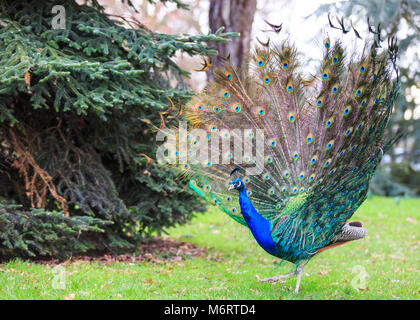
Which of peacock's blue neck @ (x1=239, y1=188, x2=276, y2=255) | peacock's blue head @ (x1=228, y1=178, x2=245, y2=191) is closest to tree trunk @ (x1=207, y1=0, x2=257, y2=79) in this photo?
peacock's blue head @ (x1=228, y1=178, x2=245, y2=191)

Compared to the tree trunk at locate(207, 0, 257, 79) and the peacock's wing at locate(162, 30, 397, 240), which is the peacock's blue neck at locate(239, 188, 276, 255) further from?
the tree trunk at locate(207, 0, 257, 79)

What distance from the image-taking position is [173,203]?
7672 mm

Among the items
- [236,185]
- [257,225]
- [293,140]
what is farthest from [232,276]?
[293,140]

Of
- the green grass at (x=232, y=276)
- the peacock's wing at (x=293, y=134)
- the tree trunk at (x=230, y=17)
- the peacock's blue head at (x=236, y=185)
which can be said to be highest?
the tree trunk at (x=230, y=17)

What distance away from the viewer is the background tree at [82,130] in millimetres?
6168

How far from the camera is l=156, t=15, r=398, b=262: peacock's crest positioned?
5047 mm

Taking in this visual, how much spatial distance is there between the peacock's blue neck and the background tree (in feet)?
6.14

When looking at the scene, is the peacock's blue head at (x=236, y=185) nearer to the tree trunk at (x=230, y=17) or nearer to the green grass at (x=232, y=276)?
the green grass at (x=232, y=276)

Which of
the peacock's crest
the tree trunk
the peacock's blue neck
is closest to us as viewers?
the peacock's crest

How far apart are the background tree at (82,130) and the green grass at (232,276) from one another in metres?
0.70

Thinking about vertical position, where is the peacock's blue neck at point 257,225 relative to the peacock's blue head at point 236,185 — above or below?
below

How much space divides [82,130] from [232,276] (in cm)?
347

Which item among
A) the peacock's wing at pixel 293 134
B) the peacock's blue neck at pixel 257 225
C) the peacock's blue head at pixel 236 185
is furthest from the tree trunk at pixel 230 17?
the peacock's blue neck at pixel 257 225
